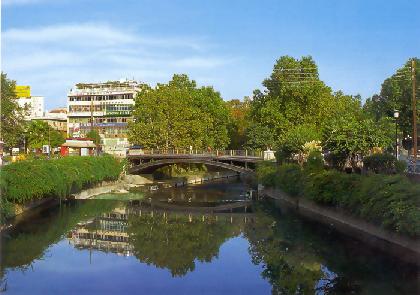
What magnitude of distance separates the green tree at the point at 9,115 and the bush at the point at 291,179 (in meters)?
35.5

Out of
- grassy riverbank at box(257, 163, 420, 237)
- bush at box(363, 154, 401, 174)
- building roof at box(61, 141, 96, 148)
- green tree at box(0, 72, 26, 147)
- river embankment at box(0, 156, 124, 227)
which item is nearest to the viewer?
grassy riverbank at box(257, 163, 420, 237)

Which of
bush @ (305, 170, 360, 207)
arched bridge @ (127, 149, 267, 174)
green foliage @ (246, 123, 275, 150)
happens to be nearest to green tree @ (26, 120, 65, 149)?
arched bridge @ (127, 149, 267, 174)

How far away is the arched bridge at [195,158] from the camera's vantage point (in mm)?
77375

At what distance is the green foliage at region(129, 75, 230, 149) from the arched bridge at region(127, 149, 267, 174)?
357cm

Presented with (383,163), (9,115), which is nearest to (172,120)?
(9,115)

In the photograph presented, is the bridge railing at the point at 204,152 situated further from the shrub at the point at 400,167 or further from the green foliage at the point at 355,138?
the shrub at the point at 400,167

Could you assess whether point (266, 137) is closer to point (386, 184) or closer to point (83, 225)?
point (83, 225)

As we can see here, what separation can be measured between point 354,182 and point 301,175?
39.1ft

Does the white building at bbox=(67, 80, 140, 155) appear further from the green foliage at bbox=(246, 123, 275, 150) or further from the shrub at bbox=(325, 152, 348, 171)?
the shrub at bbox=(325, 152, 348, 171)

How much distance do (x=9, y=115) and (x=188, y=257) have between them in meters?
46.6

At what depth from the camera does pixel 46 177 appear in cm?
4625

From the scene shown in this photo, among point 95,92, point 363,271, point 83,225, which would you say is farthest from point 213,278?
point 95,92

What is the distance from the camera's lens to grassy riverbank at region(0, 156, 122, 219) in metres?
41.1

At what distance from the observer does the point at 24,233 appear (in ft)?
129
